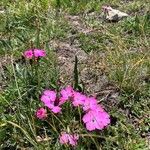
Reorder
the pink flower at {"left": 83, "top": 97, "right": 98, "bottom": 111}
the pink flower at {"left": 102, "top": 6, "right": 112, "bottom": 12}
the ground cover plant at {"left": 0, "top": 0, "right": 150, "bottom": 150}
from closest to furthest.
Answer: the pink flower at {"left": 83, "top": 97, "right": 98, "bottom": 111} → the ground cover plant at {"left": 0, "top": 0, "right": 150, "bottom": 150} → the pink flower at {"left": 102, "top": 6, "right": 112, "bottom": 12}

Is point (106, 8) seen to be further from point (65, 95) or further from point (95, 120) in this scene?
point (95, 120)

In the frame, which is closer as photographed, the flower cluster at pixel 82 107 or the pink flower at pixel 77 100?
the flower cluster at pixel 82 107

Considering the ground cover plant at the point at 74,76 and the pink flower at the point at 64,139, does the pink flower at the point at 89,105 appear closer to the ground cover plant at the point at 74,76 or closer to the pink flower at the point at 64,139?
the ground cover plant at the point at 74,76

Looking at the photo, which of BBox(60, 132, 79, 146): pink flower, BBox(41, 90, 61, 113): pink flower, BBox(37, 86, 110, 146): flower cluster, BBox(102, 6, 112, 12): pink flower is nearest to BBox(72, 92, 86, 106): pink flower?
BBox(37, 86, 110, 146): flower cluster

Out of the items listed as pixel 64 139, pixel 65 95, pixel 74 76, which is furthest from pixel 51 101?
pixel 74 76

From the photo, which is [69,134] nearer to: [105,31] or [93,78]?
[93,78]

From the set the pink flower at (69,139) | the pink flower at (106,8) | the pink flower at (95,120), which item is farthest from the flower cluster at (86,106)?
the pink flower at (106,8)

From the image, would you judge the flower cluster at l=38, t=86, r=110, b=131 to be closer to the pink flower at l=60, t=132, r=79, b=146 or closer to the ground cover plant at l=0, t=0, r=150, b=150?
the ground cover plant at l=0, t=0, r=150, b=150

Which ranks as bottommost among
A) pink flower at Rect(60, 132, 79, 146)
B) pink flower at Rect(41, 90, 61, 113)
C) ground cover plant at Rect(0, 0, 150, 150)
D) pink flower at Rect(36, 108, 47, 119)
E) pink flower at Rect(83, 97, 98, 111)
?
ground cover plant at Rect(0, 0, 150, 150)
